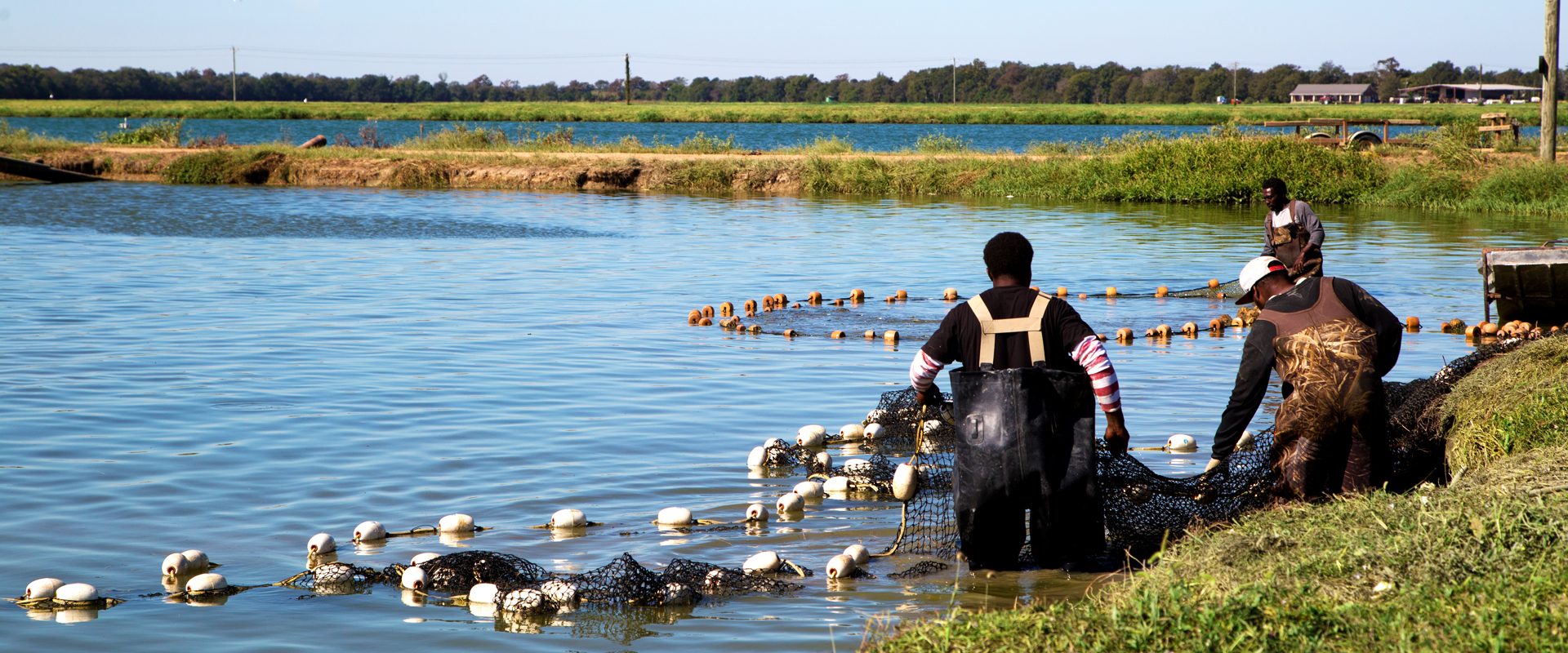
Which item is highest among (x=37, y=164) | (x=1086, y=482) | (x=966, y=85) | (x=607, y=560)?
(x=966, y=85)

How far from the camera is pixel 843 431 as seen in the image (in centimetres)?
853

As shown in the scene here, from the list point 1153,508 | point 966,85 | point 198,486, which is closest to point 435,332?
point 198,486

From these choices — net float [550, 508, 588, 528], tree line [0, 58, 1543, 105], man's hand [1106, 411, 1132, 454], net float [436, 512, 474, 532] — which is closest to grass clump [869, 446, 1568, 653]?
man's hand [1106, 411, 1132, 454]

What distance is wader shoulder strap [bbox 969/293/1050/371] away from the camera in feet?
16.8

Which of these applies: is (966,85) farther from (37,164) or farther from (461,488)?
(461,488)

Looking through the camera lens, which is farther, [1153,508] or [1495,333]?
[1495,333]

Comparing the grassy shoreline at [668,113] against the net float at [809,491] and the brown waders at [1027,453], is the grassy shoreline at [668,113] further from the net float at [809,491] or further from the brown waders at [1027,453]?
the brown waders at [1027,453]

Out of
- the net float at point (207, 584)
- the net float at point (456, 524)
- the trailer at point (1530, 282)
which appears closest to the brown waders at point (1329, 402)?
the net float at point (207, 584)

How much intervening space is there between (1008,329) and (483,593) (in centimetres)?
239

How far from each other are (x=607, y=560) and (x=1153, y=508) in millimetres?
2515

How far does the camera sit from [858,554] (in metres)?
5.79

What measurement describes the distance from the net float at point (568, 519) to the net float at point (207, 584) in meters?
1.10

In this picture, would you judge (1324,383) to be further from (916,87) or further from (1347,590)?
(916,87)

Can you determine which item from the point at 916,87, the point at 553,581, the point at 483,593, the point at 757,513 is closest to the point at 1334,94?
the point at 916,87
